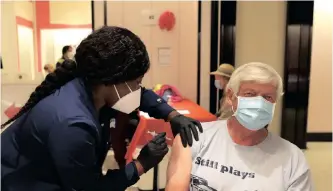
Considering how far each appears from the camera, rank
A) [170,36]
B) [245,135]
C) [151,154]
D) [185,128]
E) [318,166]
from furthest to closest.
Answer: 1. [170,36]
2. [318,166]
3. [245,135]
4. [185,128]
5. [151,154]

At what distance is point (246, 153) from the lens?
1393 mm

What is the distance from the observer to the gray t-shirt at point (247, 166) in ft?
4.34

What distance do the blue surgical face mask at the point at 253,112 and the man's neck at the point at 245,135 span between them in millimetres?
22

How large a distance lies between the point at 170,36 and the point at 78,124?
3340mm

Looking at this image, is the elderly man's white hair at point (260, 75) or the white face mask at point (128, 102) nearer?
the white face mask at point (128, 102)

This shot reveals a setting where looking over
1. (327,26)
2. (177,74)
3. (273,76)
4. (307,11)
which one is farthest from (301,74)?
(273,76)

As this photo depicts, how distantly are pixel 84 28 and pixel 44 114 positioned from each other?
182 inches

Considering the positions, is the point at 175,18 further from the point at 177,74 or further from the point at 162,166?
the point at 162,166

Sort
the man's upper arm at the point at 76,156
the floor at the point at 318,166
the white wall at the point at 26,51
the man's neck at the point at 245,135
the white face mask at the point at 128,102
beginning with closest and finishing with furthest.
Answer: the man's upper arm at the point at 76,156 < the white face mask at the point at 128,102 < the man's neck at the point at 245,135 < the floor at the point at 318,166 < the white wall at the point at 26,51

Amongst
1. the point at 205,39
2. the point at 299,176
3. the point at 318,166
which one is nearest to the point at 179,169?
the point at 299,176

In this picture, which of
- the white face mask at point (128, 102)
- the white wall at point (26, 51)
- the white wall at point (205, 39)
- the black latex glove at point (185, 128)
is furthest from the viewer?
the white wall at point (26, 51)

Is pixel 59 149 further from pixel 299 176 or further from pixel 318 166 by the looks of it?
pixel 318 166

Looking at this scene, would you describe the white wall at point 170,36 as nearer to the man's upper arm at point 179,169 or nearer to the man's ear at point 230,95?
the man's ear at point 230,95

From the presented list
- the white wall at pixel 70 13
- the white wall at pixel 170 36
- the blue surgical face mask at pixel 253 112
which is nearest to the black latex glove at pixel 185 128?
the blue surgical face mask at pixel 253 112
